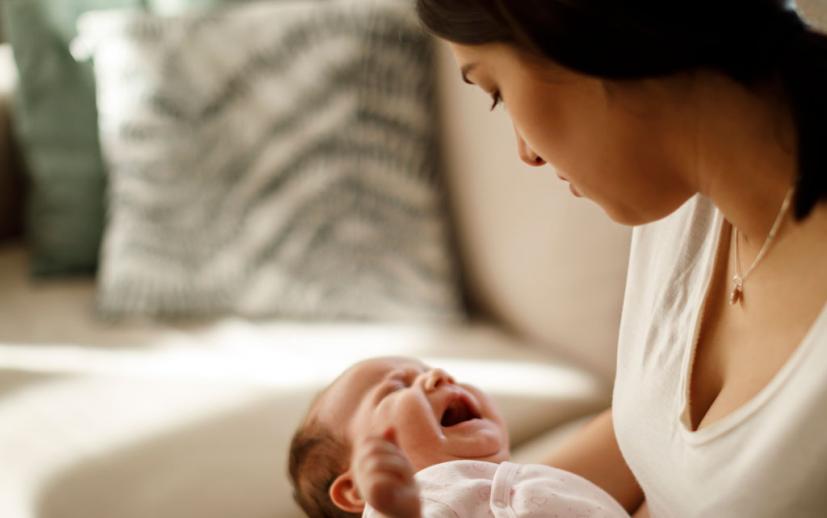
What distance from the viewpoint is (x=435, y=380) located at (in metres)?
1.12

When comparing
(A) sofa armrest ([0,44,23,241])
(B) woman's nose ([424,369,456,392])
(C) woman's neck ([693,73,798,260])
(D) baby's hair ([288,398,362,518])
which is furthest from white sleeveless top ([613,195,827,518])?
(A) sofa armrest ([0,44,23,241])

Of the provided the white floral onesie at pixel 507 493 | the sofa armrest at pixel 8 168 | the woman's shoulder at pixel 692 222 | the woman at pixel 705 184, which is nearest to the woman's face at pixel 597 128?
the woman at pixel 705 184

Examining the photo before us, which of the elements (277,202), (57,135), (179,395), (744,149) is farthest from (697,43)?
(57,135)

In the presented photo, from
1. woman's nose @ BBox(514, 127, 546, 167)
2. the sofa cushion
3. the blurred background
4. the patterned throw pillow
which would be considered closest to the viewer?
woman's nose @ BBox(514, 127, 546, 167)

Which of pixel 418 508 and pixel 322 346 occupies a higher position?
pixel 418 508

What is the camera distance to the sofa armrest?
206cm

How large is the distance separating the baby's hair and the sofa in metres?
0.22

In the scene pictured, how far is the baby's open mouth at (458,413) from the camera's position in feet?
3.70

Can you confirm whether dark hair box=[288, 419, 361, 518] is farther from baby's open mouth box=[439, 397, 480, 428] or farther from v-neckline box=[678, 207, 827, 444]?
v-neckline box=[678, 207, 827, 444]

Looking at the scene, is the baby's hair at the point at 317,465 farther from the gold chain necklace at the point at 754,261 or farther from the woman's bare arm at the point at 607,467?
the gold chain necklace at the point at 754,261

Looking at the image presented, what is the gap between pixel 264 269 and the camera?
6.04 feet

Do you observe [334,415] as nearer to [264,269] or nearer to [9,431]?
[9,431]

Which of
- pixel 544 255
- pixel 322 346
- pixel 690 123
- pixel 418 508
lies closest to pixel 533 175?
pixel 544 255

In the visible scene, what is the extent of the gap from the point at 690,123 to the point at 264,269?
119 cm
